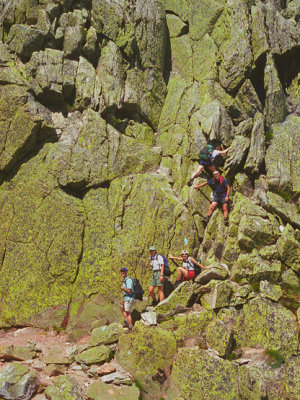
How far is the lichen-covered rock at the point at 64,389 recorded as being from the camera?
16.5 meters

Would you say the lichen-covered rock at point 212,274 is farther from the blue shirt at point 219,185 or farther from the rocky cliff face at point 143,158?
the blue shirt at point 219,185

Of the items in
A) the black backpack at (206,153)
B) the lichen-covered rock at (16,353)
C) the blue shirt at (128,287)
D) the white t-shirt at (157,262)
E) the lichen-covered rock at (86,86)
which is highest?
the lichen-covered rock at (86,86)

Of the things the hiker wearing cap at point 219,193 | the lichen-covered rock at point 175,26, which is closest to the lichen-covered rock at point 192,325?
the hiker wearing cap at point 219,193

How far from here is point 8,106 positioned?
26.1m

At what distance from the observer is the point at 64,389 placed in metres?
16.8

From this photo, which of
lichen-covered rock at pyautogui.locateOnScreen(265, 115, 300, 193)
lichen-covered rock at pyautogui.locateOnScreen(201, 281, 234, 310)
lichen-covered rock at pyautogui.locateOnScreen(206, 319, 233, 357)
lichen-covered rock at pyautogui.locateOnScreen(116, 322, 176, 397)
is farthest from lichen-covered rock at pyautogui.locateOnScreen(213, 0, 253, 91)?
lichen-covered rock at pyautogui.locateOnScreen(116, 322, 176, 397)

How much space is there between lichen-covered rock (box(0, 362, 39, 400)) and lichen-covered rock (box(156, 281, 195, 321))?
7.80 m

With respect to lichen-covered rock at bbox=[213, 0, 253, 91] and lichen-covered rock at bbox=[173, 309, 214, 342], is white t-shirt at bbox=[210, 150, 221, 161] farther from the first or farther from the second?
lichen-covered rock at bbox=[173, 309, 214, 342]

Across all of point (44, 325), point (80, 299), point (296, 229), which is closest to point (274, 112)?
point (296, 229)

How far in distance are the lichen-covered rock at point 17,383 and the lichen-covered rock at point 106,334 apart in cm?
387

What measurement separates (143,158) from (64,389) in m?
18.1

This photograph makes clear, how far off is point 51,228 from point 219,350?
1405 centimetres

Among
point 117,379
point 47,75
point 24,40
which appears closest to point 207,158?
point 47,75

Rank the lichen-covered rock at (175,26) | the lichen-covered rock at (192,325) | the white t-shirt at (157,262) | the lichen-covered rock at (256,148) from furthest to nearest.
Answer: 1. the lichen-covered rock at (175,26)
2. the lichen-covered rock at (256,148)
3. the white t-shirt at (157,262)
4. the lichen-covered rock at (192,325)
